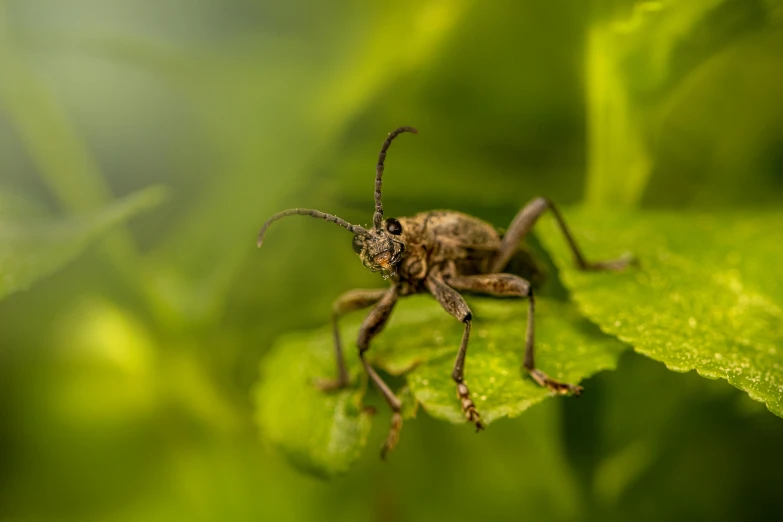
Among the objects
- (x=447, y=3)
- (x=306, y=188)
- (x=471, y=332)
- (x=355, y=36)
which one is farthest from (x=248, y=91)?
(x=471, y=332)

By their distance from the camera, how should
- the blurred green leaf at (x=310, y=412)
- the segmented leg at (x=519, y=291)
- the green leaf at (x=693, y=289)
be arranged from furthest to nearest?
1. the blurred green leaf at (x=310, y=412)
2. the segmented leg at (x=519, y=291)
3. the green leaf at (x=693, y=289)

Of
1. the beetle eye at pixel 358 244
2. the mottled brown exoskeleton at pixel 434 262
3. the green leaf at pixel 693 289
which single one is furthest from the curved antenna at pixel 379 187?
the green leaf at pixel 693 289

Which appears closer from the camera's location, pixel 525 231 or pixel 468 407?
pixel 468 407

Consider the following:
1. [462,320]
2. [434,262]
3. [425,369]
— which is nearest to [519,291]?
[462,320]

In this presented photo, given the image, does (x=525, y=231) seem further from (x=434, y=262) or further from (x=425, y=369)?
(x=425, y=369)

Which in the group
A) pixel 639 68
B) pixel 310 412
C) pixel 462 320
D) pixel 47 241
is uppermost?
pixel 639 68

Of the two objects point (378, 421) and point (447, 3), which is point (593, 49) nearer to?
point (447, 3)

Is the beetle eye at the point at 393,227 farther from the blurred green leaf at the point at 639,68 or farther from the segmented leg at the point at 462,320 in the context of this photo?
the blurred green leaf at the point at 639,68
